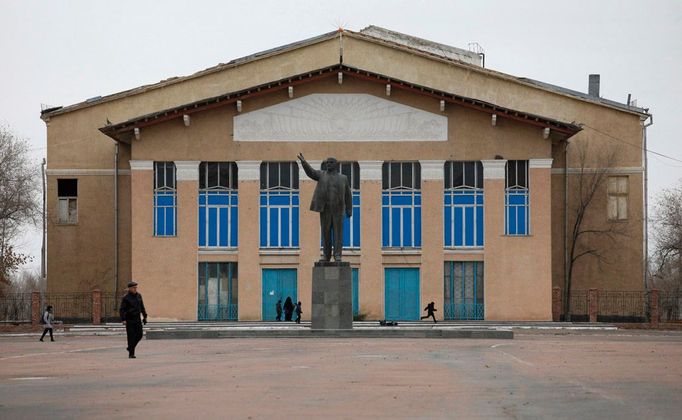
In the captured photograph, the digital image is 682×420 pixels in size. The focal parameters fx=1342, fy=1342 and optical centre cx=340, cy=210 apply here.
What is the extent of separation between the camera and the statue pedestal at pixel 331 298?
38.7 metres

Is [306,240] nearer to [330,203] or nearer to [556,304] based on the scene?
[556,304]

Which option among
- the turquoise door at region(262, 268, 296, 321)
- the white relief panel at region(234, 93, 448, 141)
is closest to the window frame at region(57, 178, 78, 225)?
the white relief panel at region(234, 93, 448, 141)

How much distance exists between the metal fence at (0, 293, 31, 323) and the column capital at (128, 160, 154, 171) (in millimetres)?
8278

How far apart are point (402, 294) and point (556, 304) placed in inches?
284

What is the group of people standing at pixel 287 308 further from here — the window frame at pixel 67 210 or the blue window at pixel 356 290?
the window frame at pixel 67 210

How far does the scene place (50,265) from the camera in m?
63.7

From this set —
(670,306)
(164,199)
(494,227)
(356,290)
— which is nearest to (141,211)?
(164,199)

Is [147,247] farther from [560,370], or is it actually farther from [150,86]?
[560,370]

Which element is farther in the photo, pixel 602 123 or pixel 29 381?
pixel 602 123

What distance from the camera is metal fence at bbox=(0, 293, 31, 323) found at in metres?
62.1

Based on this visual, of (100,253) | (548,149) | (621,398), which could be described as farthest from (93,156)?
(621,398)

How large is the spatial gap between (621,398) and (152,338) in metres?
24.0

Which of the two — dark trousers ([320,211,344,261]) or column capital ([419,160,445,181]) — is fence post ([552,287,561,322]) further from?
dark trousers ([320,211,344,261])

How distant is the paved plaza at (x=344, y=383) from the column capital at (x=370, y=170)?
27.5 meters
